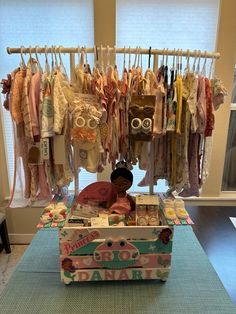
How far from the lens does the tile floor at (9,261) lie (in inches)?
83.4

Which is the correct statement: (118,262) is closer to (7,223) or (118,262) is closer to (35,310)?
(35,310)

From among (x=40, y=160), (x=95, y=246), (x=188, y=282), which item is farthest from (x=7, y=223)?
(x=188, y=282)

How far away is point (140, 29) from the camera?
77.4 inches

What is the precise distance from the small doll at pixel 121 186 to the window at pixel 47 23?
4.00 feet

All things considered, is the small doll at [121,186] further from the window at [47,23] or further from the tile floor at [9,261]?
the tile floor at [9,261]

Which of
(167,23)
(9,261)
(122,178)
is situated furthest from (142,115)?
(9,261)

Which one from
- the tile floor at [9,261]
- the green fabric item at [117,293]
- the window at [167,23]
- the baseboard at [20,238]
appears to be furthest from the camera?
the baseboard at [20,238]

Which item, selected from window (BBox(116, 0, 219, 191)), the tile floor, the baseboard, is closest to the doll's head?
window (BBox(116, 0, 219, 191))

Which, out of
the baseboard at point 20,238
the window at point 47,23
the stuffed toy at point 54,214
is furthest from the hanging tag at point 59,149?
the baseboard at point 20,238

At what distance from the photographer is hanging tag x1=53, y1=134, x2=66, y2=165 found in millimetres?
1124

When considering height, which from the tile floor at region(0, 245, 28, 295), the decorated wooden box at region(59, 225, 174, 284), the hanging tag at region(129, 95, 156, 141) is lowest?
the tile floor at region(0, 245, 28, 295)

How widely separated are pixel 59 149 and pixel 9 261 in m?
1.65

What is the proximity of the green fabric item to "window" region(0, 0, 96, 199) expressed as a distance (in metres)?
1.51

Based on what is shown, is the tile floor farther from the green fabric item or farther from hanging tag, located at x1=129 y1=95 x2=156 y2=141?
hanging tag, located at x1=129 y1=95 x2=156 y2=141
